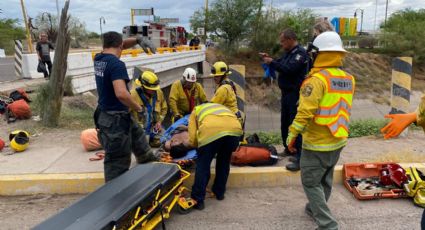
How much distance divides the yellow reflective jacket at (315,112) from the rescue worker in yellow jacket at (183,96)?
2977 mm

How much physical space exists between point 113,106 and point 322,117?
2115 mm

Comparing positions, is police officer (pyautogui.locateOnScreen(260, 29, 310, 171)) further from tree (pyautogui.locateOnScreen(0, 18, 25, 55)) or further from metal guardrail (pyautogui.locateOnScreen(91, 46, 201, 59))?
tree (pyautogui.locateOnScreen(0, 18, 25, 55))

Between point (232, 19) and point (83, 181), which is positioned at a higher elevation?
point (232, 19)

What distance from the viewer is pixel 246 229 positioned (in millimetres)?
3578

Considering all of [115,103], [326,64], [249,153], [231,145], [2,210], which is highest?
[326,64]

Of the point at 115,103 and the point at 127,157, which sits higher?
the point at 115,103

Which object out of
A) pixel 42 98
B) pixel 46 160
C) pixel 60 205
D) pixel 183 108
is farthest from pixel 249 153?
Answer: pixel 42 98

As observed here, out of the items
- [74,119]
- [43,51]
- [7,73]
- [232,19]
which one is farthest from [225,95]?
[232,19]

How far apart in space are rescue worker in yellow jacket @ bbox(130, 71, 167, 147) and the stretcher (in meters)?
Answer: 1.67

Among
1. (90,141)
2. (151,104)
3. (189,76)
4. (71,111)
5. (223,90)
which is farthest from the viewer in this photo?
(71,111)

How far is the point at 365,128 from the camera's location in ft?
21.5

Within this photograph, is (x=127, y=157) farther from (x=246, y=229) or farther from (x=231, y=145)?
(x=246, y=229)

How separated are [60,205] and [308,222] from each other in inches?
106

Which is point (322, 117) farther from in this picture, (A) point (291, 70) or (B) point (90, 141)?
(B) point (90, 141)
